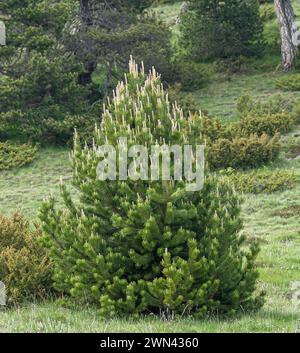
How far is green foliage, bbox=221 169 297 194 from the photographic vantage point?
64.7 ft

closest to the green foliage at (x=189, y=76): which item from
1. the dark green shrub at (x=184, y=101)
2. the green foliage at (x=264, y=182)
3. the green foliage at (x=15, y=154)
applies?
the dark green shrub at (x=184, y=101)

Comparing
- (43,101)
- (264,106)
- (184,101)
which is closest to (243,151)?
(264,106)

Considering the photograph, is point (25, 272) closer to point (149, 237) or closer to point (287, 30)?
point (149, 237)

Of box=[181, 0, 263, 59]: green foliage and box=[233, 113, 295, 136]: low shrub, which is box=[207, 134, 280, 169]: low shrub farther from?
box=[181, 0, 263, 59]: green foliage

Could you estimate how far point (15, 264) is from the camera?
10.3 meters

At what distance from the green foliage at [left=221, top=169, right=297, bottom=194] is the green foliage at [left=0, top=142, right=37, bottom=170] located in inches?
304

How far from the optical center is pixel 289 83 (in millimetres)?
29406

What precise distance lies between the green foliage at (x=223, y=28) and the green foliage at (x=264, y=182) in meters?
13.7

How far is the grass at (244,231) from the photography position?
324 inches

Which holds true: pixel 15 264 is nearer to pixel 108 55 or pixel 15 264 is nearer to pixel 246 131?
pixel 246 131

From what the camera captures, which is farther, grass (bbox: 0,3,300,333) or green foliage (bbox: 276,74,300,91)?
green foliage (bbox: 276,74,300,91)

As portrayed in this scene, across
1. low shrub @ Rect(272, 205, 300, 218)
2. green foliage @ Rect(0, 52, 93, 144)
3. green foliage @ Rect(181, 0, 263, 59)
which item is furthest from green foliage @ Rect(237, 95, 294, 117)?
low shrub @ Rect(272, 205, 300, 218)

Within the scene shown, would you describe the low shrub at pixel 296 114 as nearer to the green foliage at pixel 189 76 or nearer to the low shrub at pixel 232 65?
the green foliage at pixel 189 76

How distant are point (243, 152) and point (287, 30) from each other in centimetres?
1220
